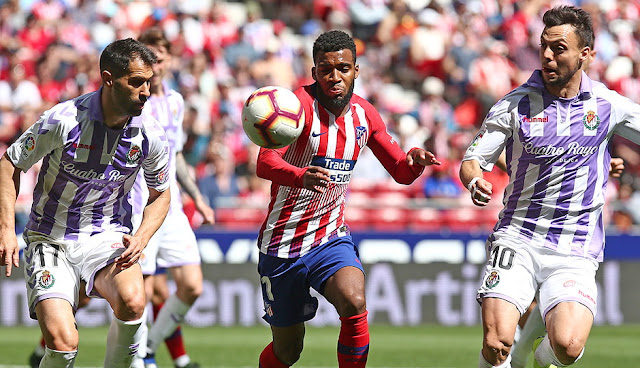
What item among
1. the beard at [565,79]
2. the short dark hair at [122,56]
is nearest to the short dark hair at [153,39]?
the short dark hair at [122,56]

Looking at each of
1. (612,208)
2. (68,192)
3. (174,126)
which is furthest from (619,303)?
(68,192)

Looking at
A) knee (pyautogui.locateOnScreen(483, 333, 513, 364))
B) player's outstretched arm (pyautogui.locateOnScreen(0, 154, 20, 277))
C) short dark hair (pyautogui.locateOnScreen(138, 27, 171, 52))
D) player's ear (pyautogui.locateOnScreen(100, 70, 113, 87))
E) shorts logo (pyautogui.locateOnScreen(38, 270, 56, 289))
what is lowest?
knee (pyautogui.locateOnScreen(483, 333, 513, 364))

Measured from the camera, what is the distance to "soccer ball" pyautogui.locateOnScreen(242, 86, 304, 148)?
589cm

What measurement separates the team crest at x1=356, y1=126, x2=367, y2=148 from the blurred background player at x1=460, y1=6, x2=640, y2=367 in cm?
68

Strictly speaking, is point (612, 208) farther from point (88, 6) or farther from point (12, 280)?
point (88, 6)

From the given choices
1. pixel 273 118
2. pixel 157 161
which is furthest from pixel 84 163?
pixel 273 118

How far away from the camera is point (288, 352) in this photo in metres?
6.32

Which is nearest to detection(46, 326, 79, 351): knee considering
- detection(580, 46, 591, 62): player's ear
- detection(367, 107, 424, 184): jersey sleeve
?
detection(367, 107, 424, 184): jersey sleeve

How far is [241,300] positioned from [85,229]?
607 centimetres

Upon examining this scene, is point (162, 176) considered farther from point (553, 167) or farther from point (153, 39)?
point (553, 167)

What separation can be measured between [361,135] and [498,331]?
1.50 m

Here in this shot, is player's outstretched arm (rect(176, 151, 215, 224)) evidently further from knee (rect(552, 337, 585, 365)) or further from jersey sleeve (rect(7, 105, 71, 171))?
knee (rect(552, 337, 585, 365))

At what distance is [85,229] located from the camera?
243 inches

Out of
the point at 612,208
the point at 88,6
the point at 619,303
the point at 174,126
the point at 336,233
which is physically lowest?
the point at 619,303
